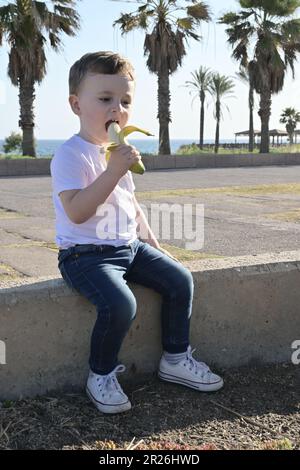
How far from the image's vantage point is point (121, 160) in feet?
8.38

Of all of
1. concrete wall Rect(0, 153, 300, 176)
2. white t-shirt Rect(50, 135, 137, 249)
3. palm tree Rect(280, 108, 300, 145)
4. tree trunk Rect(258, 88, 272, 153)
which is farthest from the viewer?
palm tree Rect(280, 108, 300, 145)

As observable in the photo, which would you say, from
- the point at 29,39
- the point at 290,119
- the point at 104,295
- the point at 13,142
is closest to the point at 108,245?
the point at 104,295

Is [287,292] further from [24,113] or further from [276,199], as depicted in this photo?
[24,113]

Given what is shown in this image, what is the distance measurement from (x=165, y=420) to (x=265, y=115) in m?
29.1

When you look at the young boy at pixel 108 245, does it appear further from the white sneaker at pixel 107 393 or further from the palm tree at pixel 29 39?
the palm tree at pixel 29 39

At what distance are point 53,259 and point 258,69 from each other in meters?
26.3

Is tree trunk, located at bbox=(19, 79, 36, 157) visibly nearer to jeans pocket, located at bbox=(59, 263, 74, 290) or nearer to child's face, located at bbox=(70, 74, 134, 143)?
child's face, located at bbox=(70, 74, 134, 143)

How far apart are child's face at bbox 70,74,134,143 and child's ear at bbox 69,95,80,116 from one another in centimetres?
3

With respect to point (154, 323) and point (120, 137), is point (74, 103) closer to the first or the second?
point (120, 137)

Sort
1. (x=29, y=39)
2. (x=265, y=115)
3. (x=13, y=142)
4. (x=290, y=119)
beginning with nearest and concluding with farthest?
(x=29, y=39) → (x=265, y=115) → (x=13, y=142) → (x=290, y=119)

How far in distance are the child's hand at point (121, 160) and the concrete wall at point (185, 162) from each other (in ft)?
57.3

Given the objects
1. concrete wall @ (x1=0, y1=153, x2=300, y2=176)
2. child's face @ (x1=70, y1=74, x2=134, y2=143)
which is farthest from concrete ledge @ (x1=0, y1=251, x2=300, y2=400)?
concrete wall @ (x1=0, y1=153, x2=300, y2=176)

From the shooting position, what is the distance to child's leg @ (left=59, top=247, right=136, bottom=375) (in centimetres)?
258

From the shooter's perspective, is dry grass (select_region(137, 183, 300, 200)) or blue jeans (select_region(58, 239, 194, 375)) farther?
dry grass (select_region(137, 183, 300, 200))
